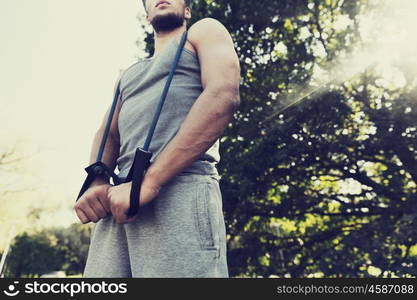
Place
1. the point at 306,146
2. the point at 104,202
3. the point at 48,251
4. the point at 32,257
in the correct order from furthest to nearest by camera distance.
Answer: the point at 48,251
the point at 32,257
the point at 306,146
the point at 104,202

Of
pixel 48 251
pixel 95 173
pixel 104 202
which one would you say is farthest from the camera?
pixel 48 251

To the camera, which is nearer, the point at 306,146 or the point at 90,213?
the point at 90,213

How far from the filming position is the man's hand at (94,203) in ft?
4.91

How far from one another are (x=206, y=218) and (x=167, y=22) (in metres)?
1.24

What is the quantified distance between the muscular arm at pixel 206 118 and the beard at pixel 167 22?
0.50m

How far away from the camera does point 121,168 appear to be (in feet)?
5.76

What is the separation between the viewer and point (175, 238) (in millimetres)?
1403

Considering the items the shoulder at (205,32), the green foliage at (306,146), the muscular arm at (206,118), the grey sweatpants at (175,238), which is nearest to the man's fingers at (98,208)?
the grey sweatpants at (175,238)

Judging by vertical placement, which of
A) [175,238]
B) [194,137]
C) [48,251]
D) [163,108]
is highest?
[163,108]

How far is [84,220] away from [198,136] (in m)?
0.71

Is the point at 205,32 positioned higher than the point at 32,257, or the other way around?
the point at 205,32

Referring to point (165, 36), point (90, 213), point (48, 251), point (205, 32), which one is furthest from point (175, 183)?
point (48, 251)

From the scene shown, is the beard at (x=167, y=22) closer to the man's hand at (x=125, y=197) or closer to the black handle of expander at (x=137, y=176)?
the black handle of expander at (x=137, y=176)

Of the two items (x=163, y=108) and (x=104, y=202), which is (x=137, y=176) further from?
(x=163, y=108)
